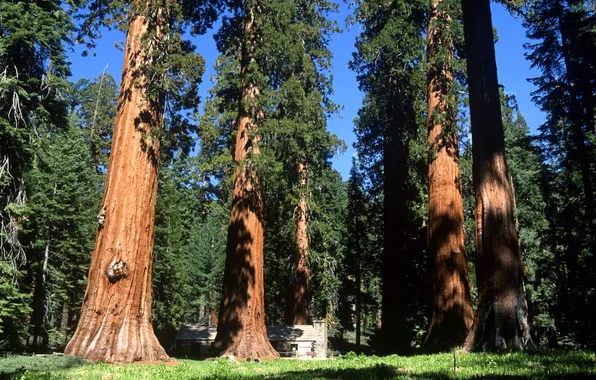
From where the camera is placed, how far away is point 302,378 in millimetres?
5445

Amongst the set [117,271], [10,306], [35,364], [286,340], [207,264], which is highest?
[207,264]

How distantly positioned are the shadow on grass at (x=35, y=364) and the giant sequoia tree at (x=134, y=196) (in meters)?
0.96

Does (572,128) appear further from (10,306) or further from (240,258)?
(10,306)

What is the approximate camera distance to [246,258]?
41.8 ft

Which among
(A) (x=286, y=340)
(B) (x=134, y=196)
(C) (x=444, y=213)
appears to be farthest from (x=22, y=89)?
(A) (x=286, y=340)

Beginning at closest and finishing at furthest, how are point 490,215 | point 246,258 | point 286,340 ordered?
point 490,215 < point 246,258 < point 286,340

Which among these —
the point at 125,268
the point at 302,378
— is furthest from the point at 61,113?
Answer: the point at 302,378

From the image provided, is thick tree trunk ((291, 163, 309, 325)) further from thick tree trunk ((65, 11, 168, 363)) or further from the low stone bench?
thick tree trunk ((65, 11, 168, 363))

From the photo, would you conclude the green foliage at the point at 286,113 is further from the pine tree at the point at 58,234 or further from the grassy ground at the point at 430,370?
the pine tree at the point at 58,234

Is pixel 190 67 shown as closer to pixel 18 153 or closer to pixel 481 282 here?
pixel 481 282

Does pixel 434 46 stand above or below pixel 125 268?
above

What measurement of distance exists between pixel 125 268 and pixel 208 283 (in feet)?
112

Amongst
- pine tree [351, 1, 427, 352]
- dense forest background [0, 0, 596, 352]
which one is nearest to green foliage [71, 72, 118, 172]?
dense forest background [0, 0, 596, 352]

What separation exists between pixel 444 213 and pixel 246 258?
5481 millimetres
